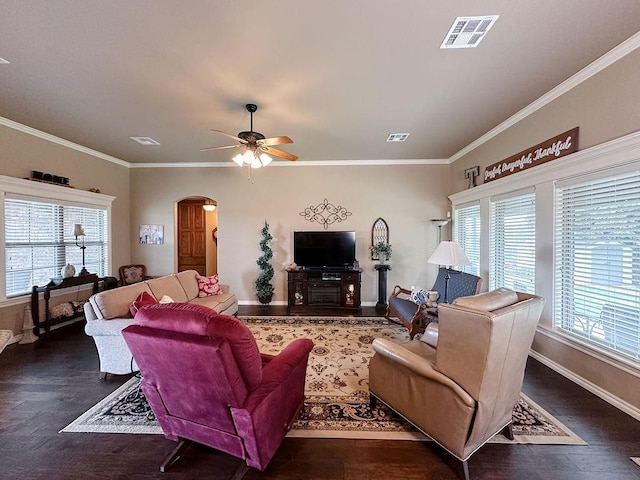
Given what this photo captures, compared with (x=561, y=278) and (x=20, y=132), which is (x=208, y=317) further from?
(x=20, y=132)

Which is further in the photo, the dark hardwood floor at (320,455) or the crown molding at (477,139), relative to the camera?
A: the crown molding at (477,139)

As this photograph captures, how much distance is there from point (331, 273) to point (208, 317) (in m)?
3.89

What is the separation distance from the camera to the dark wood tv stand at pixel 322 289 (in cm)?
512

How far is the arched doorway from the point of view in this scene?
759 centimetres

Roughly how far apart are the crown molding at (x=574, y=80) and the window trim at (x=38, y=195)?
22.3 feet

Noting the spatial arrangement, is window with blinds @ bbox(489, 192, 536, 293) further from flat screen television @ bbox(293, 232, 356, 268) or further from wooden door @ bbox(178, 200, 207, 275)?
wooden door @ bbox(178, 200, 207, 275)

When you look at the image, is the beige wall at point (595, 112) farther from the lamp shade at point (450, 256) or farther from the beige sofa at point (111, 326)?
A: the beige sofa at point (111, 326)

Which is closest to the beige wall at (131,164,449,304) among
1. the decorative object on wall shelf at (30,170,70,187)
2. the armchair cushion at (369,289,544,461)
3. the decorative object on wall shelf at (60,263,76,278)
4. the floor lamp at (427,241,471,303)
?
the decorative object on wall shelf at (30,170,70,187)

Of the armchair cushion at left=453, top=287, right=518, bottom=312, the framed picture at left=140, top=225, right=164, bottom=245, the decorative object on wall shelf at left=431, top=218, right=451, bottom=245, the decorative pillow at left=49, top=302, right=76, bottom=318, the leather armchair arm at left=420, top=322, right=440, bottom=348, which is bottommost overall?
the decorative pillow at left=49, top=302, right=76, bottom=318

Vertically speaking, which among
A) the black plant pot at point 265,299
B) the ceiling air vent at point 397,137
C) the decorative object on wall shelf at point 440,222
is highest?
the ceiling air vent at point 397,137

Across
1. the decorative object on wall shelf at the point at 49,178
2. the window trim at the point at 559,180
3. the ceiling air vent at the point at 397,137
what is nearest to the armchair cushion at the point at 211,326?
the window trim at the point at 559,180

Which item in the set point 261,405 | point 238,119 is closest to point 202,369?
point 261,405

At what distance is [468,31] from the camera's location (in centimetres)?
204

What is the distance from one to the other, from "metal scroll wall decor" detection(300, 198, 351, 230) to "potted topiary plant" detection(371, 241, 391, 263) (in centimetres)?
89
